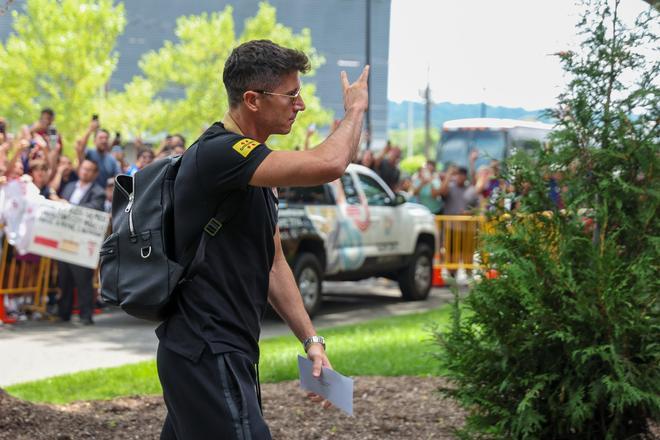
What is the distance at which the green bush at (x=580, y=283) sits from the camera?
4.65 m

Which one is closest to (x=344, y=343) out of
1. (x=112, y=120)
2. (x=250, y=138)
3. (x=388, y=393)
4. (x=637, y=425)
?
(x=388, y=393)

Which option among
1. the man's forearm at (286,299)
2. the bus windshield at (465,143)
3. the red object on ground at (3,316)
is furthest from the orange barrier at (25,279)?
the bus windshield at (465,143)

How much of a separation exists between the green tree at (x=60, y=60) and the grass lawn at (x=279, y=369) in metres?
27.5

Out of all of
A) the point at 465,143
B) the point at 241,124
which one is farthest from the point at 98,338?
the point at 465,143

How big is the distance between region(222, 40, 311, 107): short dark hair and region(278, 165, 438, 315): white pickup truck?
884cm

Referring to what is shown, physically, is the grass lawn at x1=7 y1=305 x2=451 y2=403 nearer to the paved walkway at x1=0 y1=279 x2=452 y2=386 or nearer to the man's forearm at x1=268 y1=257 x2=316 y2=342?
the paved walkway at x1=0 y1=279 x2=452 y2=386

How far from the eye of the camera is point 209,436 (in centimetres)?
310

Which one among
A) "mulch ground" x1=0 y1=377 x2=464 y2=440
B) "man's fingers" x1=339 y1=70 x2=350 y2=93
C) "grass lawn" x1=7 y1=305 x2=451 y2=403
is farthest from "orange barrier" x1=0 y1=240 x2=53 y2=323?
"man's fingers" x1=339 y1=70 x2=350 y2=93

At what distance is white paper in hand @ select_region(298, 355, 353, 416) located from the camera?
3300mm

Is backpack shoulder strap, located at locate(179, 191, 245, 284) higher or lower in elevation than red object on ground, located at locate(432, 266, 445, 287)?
higher

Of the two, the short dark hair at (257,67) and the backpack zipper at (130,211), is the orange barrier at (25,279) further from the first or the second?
the short dark hair at (257,67)

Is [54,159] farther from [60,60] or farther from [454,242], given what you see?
[60,60]

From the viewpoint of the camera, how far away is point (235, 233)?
3.15 metres

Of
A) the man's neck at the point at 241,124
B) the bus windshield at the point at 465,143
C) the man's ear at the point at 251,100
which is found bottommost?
the man's neck at the point at 241,124
